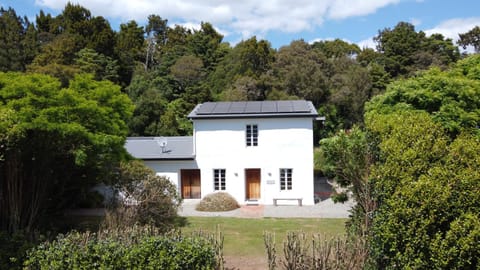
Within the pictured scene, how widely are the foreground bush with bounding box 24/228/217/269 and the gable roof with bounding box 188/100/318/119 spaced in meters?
13.9

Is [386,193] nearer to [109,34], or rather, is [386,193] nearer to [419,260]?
[419,260]

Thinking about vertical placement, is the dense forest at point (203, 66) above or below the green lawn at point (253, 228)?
above

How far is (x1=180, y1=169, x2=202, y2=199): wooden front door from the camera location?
78.1 ft

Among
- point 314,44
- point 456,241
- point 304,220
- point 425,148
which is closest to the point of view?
point 456,241

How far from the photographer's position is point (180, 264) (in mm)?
8531

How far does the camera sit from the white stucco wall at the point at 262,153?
22.3m

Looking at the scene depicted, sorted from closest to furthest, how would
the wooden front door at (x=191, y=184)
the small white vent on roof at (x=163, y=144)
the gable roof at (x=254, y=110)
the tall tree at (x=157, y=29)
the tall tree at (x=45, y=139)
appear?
the tall tree at (x=45, y=139)
the gable roof at (x=254, y=110)
the wooden front door at (x=191, y=184)
the small white vent on roof at (x=163, y=144)
the tall tree at (x=157, y=29)

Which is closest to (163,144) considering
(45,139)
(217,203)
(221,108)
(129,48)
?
(221,108)

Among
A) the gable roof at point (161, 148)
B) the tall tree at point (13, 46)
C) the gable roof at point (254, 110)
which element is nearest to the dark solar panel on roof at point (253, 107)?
the gable roof at point (254, 110)

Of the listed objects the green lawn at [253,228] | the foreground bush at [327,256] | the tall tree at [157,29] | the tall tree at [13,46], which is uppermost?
the tall tree at [157,29]

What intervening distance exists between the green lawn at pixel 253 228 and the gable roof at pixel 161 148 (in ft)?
17.6

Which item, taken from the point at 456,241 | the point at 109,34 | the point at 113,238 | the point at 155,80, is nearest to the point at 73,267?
the point at 113,238

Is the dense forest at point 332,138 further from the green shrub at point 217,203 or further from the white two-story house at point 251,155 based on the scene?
the green shrub at point 217,203

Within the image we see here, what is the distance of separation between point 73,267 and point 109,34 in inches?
1686
